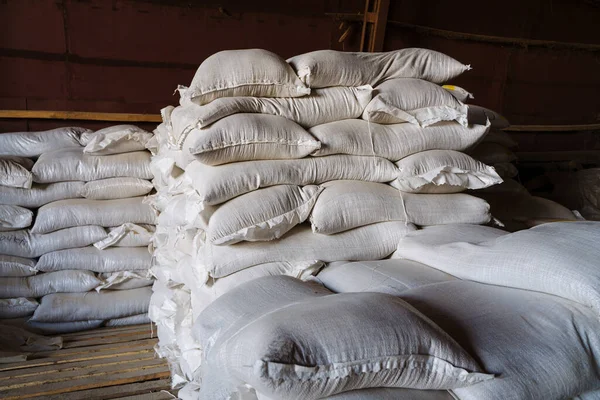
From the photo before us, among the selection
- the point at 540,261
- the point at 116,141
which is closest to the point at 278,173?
the point at 540,261

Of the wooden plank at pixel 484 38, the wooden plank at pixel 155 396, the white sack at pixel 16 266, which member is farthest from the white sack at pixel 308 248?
the wooden plank at pixel 484 38

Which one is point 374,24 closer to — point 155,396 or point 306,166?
point 306,166

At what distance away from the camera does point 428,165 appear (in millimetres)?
2197

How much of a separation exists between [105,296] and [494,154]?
249 centimetres

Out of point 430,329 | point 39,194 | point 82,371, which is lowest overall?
point 82,371

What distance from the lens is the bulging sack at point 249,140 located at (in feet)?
6.20

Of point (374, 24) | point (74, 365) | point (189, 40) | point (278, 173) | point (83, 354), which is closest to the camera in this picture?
point (278, 173)

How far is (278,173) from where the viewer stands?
1.97 metres

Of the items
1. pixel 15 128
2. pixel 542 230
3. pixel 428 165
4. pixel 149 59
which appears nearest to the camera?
pixel 542 230

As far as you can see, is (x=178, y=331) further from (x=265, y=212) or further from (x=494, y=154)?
(x=494, y=154)

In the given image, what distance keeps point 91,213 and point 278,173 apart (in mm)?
1615

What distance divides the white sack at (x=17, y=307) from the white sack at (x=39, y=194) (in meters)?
0.58

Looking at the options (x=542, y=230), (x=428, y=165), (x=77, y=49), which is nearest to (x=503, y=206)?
(x=428, y=165)

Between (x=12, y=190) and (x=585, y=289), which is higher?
(x=585, y=289)
